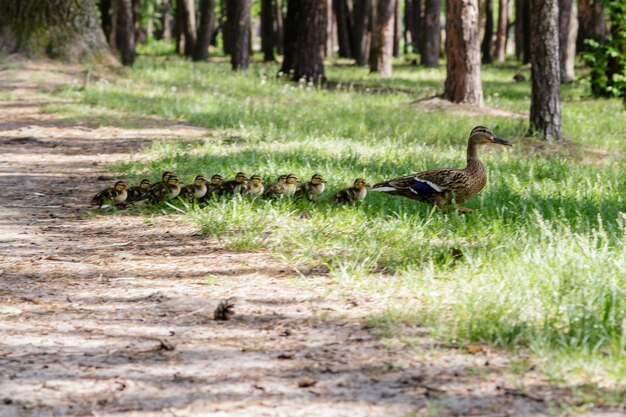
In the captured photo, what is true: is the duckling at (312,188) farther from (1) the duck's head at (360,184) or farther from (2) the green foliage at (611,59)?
(2) the green foliage at (611,59)

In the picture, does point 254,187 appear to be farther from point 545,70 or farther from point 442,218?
point 545,70

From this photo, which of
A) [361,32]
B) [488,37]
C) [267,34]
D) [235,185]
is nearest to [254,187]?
[235,185]

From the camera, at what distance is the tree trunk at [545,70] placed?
14.9 metres

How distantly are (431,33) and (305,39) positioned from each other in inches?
581

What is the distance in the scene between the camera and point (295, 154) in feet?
40.0

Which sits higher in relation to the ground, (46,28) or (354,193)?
(46,28)

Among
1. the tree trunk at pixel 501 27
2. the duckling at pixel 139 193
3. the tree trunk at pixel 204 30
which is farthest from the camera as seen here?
the tree trunk at pixel 501 27

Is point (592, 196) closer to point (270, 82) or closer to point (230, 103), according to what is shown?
point (230, 103)

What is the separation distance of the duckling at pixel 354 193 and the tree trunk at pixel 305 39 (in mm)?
15320

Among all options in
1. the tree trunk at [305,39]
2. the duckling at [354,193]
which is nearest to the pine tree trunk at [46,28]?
the tree trunk at [305,39]

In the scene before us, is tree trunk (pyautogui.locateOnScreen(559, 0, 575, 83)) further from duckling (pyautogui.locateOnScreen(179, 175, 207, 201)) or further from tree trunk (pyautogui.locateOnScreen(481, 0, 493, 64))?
duckling (pyautogui.locateOnScreen(179, 175, 207, 201))

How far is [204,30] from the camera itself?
126ft

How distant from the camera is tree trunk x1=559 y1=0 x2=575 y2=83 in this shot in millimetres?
29641

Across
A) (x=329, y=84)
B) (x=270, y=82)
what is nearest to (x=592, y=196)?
(x=270, y=82)
